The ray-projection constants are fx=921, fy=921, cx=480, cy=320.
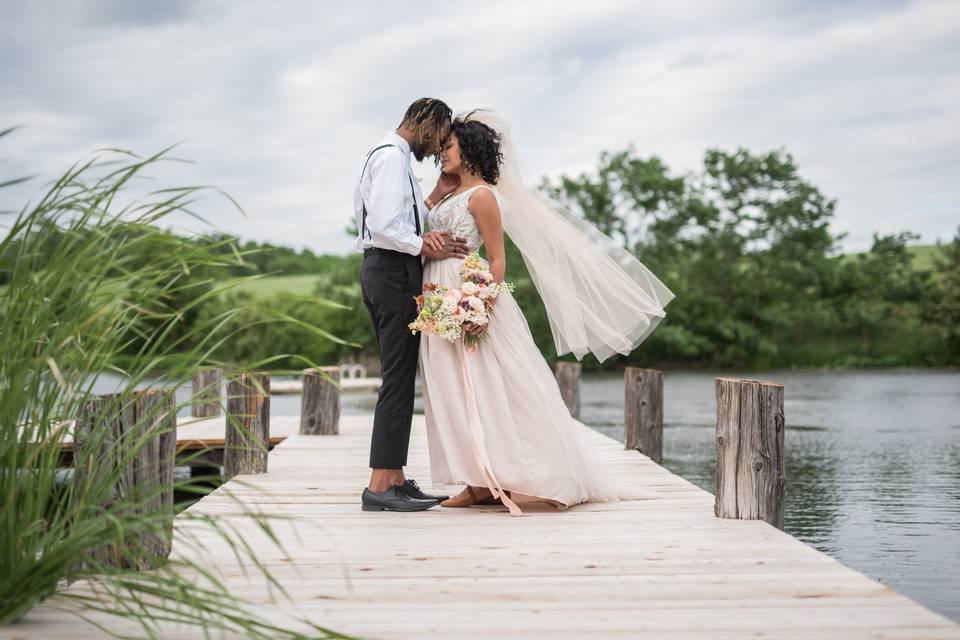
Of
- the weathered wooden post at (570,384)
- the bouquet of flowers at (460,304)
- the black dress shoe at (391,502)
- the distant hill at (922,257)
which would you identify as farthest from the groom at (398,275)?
the distant hill at (922,257)

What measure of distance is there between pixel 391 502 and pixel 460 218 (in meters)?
1.42

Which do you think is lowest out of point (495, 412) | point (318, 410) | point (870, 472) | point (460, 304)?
point (870, 472)

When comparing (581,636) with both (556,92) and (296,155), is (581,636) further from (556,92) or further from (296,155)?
(556,92)

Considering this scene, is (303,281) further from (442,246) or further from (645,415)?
(442,246)

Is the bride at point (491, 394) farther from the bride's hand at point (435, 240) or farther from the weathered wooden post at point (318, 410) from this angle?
the weathered wooden post at point (318, 410)

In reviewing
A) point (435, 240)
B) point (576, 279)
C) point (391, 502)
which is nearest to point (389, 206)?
point (435, 240)

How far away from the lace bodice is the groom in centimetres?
5

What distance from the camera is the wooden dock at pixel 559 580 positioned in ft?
8.14

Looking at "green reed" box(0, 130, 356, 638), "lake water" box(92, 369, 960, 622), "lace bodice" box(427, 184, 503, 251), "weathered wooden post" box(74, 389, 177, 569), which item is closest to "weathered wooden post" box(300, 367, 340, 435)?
"lake water" box(92, 369, 960, 622)

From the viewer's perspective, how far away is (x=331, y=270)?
152 feet

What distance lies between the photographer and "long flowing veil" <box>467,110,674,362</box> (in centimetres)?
480

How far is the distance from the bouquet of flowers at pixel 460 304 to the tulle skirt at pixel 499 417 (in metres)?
0.08

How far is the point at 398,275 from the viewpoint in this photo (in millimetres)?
4367

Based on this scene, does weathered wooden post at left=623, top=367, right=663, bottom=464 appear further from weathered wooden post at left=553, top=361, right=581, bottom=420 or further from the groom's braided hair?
the groom's braided hair
